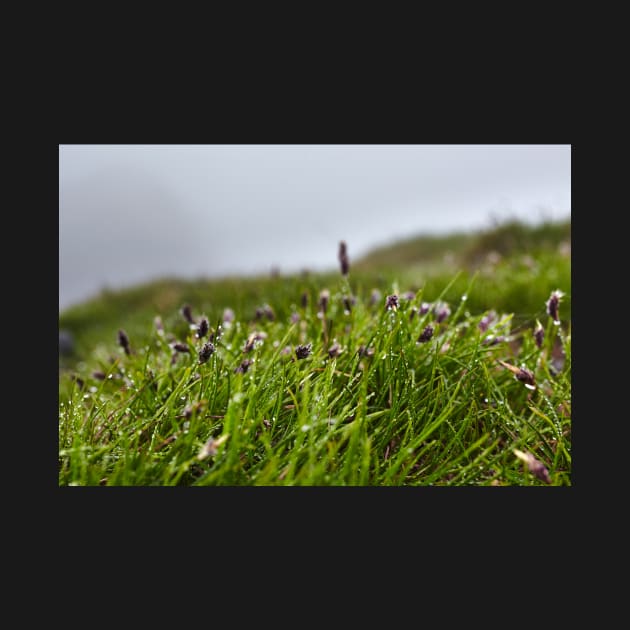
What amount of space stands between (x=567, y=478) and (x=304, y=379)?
3.65ft

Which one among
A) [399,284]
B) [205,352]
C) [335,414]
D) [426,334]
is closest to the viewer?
[205,352]

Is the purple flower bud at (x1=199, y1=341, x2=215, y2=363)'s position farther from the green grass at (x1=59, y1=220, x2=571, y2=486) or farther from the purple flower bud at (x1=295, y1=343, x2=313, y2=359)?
the purple flower bud at (x1=295, y1=343, x2=313, y2=359)

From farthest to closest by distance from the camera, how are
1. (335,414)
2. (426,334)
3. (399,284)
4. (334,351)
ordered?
(399,284) < (334,351) < (426,334) < (335,414)

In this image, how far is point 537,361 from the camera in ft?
9.14

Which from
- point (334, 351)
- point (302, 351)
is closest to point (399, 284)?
point (334, 351)

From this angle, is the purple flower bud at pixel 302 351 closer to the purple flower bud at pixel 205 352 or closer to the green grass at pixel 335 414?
the green grass at pixel 335 414

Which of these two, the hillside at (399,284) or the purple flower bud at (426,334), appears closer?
the purple flower bud at (426,334)

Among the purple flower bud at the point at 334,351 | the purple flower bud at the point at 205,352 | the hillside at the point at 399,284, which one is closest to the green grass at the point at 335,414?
the purple flower bud at the point at 334,351

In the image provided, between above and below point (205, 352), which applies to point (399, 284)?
above

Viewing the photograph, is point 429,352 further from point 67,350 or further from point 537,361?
point 67,350

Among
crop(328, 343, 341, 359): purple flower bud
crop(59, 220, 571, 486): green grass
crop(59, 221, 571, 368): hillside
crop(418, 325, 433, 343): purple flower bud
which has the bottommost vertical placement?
crop(59, 220, 571, 486): green grass

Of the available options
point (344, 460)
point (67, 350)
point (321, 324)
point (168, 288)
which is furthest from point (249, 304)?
point (168, 288)

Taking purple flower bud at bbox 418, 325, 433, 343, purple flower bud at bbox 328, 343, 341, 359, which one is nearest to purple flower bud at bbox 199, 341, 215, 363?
purple flower bud at bbox 328, 343, 341, 359

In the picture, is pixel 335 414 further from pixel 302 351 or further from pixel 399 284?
pixel 399 284
